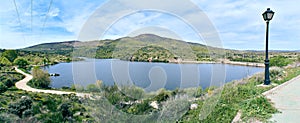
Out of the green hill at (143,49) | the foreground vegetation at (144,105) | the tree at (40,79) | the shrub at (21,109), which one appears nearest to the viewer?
the foreground vegetation at (144,105)

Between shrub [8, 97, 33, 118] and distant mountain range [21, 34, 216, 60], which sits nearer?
distant mountain range [21, 34, 216, 60]

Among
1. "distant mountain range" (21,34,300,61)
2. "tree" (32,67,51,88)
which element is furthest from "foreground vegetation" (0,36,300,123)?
"tree" (32,67,51,88)

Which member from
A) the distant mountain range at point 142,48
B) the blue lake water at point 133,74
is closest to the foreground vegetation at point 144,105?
the distant mountain range at point 142,48

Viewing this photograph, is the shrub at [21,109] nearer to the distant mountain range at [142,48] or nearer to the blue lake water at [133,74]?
the blue lake water at [133,74]

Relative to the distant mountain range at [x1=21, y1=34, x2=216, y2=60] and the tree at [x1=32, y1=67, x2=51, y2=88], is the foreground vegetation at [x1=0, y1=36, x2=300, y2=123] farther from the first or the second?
the tree at [x1=32, y1=67, x2=51, y2=88]

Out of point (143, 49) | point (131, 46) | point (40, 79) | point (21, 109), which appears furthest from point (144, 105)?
point (40, 79)

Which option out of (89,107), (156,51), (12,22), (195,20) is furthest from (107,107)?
(12,22)

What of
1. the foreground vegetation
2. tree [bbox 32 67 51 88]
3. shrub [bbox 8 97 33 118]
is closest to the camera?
the foreground vegetation

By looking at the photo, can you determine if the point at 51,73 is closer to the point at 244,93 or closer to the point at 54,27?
the point at 54,27

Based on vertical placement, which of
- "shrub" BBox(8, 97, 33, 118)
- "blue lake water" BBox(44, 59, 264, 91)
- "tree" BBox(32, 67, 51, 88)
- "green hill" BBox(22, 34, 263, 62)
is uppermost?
"green hill" BBox(22, 34, 263, 62)

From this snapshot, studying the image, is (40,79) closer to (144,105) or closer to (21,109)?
(21,109)
